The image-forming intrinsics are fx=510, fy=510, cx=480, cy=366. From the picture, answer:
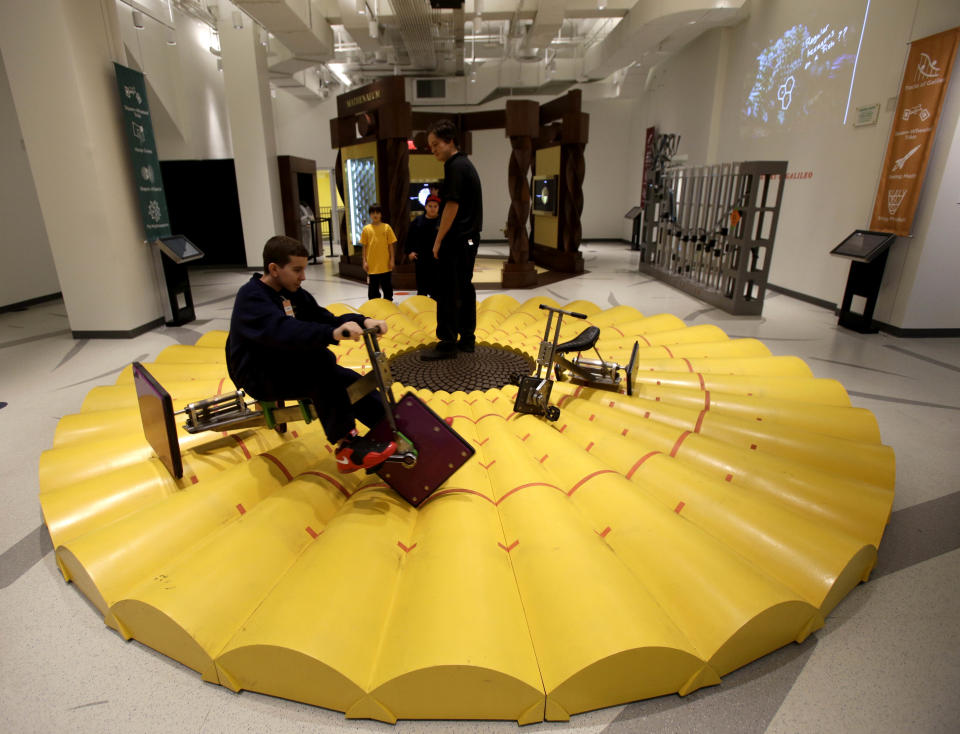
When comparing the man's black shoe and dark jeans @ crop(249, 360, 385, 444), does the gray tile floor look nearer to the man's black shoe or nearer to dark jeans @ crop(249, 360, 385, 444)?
dark jeans @ crop(249, 360, 385, 444)

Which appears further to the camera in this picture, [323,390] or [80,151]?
[80,151]

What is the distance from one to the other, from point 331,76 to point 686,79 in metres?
8.86

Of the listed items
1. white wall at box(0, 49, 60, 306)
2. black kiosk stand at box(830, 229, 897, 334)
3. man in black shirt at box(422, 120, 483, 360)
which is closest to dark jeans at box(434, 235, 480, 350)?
man in black shirt at box(422, 120, 483, 360)

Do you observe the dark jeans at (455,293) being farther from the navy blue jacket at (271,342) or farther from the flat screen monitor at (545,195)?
the flat screen monitor at (545,195)

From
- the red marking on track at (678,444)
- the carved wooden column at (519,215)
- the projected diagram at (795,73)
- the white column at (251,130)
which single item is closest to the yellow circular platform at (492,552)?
the red marking on track at (678,444)

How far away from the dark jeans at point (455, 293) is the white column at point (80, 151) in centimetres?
406

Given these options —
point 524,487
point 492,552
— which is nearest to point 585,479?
point 524,487

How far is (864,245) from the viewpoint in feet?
19.4

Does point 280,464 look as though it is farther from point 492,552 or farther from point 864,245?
point 864,245

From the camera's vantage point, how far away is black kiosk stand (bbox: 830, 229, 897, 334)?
576 centimetres

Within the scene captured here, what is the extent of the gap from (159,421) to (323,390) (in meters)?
0.77

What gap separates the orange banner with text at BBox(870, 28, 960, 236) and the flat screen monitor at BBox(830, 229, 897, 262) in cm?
15

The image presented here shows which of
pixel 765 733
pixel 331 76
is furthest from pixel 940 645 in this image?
pixel 331 76

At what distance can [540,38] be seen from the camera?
405 inches
